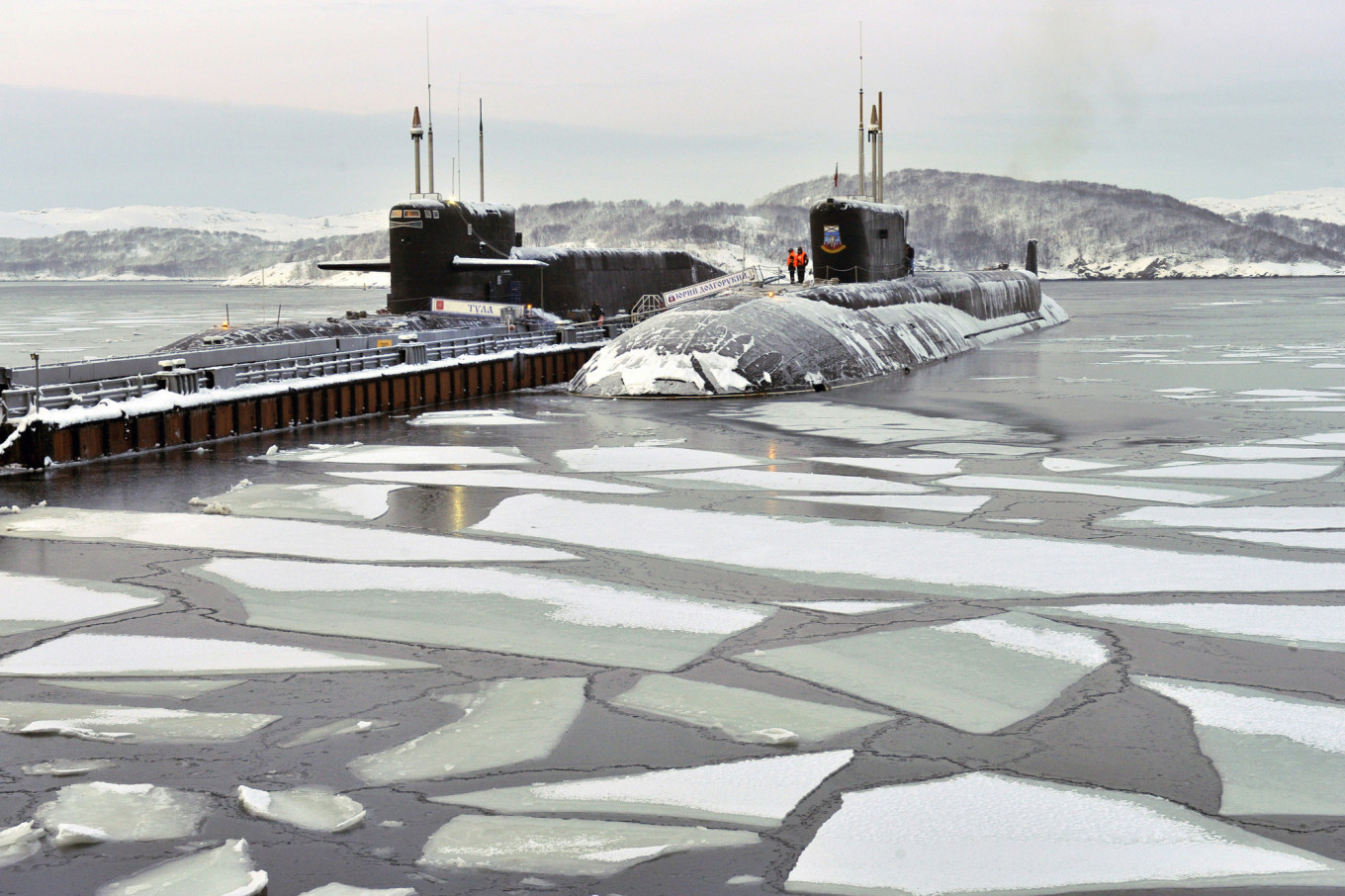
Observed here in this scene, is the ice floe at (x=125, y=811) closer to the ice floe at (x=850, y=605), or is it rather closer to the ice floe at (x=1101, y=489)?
the ice floe at (x=850, y=605)

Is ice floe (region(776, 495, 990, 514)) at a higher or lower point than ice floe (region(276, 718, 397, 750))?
higher

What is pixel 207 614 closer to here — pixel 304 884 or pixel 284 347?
pixel 304 884

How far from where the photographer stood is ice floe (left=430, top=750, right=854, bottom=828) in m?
6.29

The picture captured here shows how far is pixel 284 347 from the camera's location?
28438mm

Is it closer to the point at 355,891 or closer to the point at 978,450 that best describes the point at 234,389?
the point at 978,450

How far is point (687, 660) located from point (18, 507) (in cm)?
974

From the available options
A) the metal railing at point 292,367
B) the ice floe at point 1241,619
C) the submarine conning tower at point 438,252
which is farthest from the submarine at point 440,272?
the ice floe at point 1241,619

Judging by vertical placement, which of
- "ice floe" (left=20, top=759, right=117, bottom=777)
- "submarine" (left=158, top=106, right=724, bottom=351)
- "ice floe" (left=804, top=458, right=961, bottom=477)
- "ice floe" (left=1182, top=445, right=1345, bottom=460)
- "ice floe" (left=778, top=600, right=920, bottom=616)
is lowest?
"ice floe" (left=20, top=759, right=117, bottom=777)

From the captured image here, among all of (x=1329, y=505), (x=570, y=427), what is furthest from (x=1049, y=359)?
(x=1329, y=505)

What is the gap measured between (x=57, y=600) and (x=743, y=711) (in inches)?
227

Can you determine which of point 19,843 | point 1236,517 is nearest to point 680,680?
point 19,843

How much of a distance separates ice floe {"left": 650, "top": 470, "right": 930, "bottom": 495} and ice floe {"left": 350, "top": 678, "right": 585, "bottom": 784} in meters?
7.74

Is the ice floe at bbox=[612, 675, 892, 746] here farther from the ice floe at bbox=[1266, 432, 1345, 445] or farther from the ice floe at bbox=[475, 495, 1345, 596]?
the ice floe at bbox=[1266, 432, 1345, 445]

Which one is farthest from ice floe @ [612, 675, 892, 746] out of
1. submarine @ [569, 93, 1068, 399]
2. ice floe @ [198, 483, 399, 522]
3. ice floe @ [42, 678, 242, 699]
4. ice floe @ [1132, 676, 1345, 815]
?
submarine @ [569, 93, 1068, 399]
